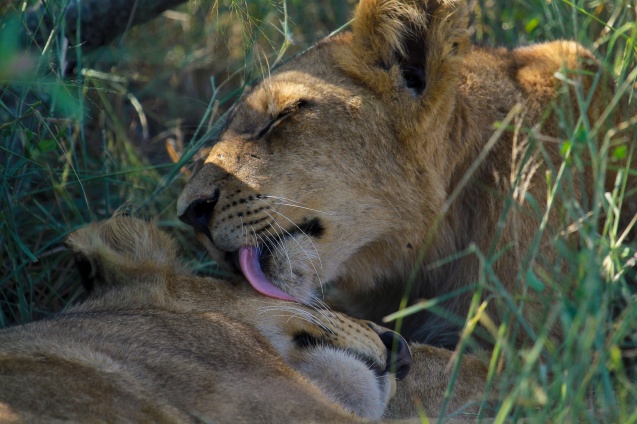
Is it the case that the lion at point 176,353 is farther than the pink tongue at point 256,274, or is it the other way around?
the pink tongue at point 256,274

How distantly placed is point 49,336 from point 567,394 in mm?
1567

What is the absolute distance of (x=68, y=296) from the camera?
4.36 metres

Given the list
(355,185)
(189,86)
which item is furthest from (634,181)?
(189,86)

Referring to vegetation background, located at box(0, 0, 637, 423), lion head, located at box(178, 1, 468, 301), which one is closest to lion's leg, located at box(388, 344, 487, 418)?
vegetation background, located at box(0, 0, 637, 423)

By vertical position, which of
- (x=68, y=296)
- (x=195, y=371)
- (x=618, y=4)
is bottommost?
(x=68, y=296)

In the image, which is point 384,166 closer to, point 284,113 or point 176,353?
point 284,113

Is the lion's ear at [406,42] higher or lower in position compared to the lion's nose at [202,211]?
higher

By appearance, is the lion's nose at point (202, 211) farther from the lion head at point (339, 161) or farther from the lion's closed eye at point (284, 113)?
the lion's closed eye at point (284, 113)

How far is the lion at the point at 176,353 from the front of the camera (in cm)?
250

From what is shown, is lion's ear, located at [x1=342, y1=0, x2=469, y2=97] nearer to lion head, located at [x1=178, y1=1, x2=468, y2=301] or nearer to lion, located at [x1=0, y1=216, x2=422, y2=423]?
lion head, located at [x1=178, y1=1, x2=468, y2=301]

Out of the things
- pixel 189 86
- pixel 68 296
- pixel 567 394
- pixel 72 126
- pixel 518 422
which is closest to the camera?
pixel 567 394

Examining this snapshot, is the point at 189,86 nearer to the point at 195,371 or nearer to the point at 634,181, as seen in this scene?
the point at 634,181

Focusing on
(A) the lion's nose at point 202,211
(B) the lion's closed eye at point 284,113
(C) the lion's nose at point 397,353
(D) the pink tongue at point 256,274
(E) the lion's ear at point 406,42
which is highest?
(E) the lion's ear at point 406,42

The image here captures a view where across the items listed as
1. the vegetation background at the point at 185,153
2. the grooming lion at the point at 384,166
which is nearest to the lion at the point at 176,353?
the grooming lion at the point at 384,166
